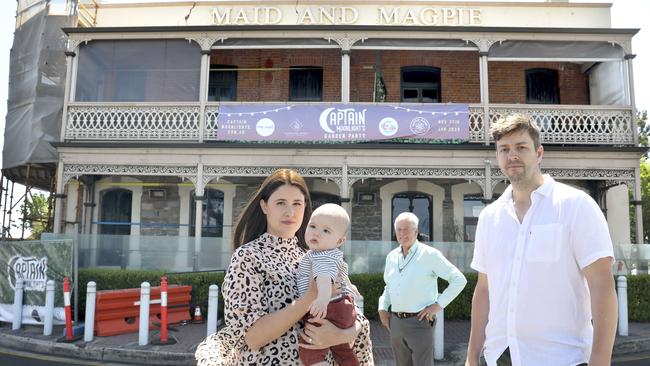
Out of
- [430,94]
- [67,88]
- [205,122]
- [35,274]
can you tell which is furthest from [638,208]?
[67,88]

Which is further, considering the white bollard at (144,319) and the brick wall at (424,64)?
the brick wall at (424,64)

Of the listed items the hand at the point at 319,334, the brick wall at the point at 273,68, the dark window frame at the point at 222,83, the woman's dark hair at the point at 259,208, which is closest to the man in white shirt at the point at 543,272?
the hand at the point at 319,334

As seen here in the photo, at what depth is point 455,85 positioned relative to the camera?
14.9m

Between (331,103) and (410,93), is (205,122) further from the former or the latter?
(410,93)

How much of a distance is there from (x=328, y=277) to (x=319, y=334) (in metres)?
0.23

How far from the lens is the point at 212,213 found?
595 inches

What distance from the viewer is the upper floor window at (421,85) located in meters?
15.1

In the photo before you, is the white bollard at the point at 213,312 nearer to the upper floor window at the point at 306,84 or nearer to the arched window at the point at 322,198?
the arched window at the point at 322,198

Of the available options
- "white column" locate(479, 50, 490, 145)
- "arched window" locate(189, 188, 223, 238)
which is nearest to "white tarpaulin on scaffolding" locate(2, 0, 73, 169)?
"arched window" locate(189, 188, 223, 238)

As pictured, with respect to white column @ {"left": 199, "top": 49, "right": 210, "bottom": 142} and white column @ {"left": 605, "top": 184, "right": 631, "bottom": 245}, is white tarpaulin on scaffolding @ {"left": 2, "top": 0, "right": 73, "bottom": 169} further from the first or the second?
white column @ {"left": 605, "top": 184, "right": 631, "bottom": 245}

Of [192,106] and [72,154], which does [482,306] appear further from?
[72,154]

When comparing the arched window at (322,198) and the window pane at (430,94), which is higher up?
the window pane at (430,94)

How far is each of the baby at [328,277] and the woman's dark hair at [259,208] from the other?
0.62 feet

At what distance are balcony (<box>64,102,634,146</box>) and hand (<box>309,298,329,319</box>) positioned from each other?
11.0m
